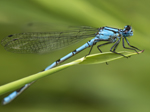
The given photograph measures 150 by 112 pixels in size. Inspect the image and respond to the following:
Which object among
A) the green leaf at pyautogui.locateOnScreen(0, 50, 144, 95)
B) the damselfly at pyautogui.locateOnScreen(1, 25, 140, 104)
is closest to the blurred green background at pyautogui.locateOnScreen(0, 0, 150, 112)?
the damselfly at pyautogui.locateOnScreen(1, 25, 140, 104)

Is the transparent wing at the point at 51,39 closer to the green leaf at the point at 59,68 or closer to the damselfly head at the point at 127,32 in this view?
the damselfly head at the point at 127,32

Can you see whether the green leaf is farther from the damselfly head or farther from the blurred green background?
the blurred green background

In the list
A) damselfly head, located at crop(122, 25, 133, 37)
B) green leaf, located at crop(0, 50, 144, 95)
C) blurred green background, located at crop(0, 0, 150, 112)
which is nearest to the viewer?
green leaf, located at crop(0, 50, 144, 95)

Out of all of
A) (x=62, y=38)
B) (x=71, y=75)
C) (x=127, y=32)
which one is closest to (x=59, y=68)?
(x=62, y=38)

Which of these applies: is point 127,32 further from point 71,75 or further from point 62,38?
point 71,75

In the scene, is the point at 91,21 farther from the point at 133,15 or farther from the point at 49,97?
the point at 49,97
